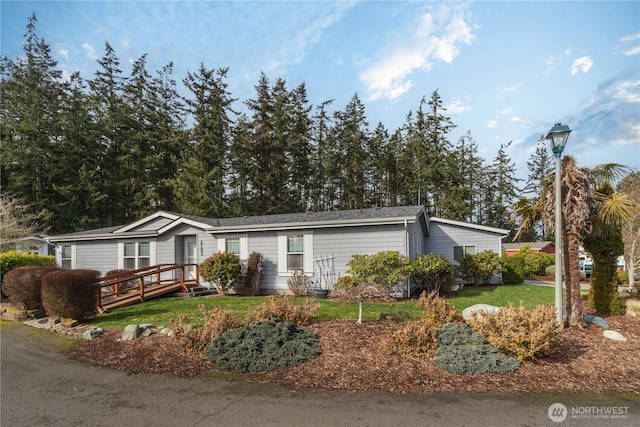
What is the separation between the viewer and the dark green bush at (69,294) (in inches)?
329

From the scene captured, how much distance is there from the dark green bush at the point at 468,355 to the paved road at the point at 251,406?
587 millimetres

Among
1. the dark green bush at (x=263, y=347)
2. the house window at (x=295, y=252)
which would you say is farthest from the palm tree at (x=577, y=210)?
the house window at (x=295, y=252)

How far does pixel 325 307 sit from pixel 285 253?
4472mm

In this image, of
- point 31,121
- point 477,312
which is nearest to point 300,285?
point 477,312

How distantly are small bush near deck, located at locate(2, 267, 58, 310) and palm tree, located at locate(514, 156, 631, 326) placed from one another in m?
13.1

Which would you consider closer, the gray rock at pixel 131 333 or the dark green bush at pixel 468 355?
the dark green bush at pixel 468 355

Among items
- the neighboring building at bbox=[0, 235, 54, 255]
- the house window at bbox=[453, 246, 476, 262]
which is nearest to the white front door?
the neighboring building at bbox=[0, 235, 54, 255]

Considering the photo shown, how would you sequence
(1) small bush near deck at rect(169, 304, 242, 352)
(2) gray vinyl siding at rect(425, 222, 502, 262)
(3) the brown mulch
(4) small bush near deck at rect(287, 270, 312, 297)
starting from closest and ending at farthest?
1. (3) the brown mulch
2. (1) small bush near deck at rect(169, 304, 242, 352)
3. (4) small bush near deck at rect(287, 270, 312, 297)
4. (2) gray vinyl siding at rect(425, 222, 502, 262)

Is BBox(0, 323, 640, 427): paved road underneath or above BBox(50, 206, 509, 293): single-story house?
underneath

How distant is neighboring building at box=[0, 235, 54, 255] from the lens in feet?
65.3

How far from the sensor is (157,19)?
9789 mm

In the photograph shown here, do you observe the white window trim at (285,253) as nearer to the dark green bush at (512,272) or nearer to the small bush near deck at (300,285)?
the small bush near deck at (300,285)

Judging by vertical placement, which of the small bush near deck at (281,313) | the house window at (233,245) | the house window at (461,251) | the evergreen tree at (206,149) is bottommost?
the small bush near deck at (281,313)

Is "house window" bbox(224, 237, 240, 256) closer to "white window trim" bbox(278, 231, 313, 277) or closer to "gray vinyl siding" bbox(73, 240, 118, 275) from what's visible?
"white window trim" bbox(278, 231, 313, 277)
